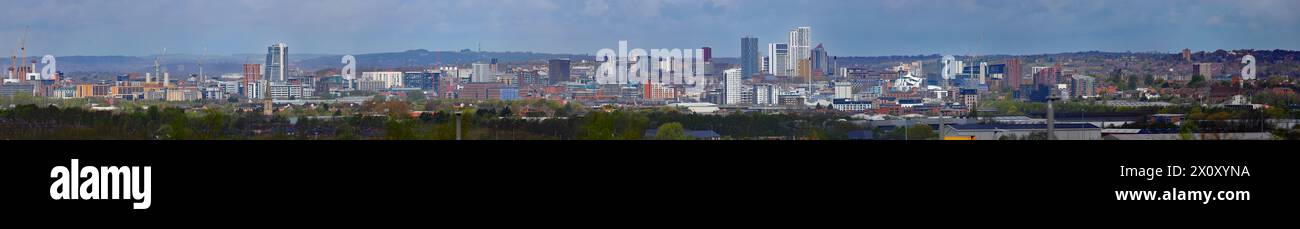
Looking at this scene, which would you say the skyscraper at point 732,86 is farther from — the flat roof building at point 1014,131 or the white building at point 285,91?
the white building at point 285,91

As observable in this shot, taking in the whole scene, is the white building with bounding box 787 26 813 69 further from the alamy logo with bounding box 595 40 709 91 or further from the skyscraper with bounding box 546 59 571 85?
the skyscraper with bounding box 546 59 571 85

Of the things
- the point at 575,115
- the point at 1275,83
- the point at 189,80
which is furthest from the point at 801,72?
the point at 189,80

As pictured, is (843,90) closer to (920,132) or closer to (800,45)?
(800,45)

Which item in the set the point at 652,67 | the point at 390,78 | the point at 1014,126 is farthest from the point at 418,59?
the point at 1014,126
